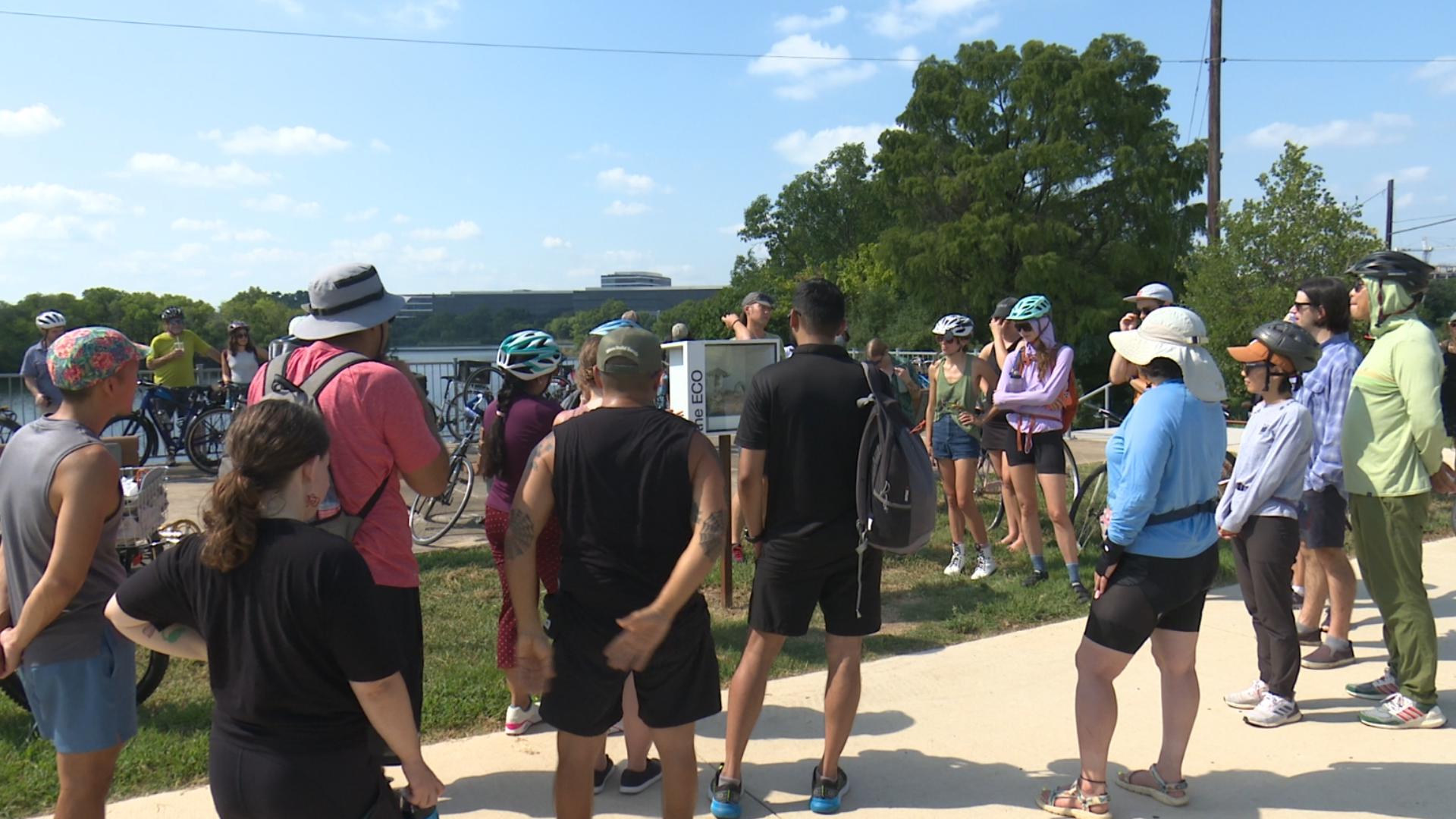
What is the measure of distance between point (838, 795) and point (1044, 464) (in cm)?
353

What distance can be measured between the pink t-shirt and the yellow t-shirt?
10.2m

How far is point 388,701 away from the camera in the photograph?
223 cm

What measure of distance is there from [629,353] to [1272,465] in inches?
120

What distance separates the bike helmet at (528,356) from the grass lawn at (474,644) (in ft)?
5.39

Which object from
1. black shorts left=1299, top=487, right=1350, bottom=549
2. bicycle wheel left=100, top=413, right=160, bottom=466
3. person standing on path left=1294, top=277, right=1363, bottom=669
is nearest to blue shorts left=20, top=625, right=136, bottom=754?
person standing on path left=1294, top=277, right=1363, bottom=669

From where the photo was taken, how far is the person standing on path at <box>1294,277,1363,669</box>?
5.05m

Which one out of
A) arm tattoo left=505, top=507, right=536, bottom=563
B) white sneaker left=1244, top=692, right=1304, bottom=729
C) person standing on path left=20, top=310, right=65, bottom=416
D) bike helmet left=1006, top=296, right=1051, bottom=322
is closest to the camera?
arm tattoo left=505, top=507, right=536, bottom=563

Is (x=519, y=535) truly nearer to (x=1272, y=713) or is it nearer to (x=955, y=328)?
(x=1272, y=713)

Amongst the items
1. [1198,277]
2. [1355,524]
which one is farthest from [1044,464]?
[1198,277]

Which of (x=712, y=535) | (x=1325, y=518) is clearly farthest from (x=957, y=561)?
(x=712, y=535)

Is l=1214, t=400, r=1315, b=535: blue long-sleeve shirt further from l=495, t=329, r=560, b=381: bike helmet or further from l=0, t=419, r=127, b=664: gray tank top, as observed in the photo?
l=0, t=419, r=127, b=664: gray tank top

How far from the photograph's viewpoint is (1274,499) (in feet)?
15.0

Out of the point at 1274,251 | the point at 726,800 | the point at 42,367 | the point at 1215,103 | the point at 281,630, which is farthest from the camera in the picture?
the point at 1215,103

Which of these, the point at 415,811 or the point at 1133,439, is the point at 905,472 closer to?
the point at 1133,439
